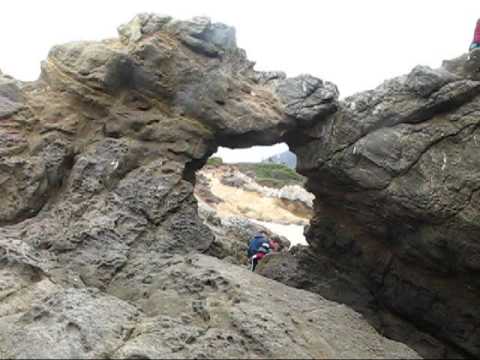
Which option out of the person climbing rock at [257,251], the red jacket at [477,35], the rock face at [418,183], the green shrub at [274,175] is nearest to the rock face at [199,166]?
the rock face at [418,183]

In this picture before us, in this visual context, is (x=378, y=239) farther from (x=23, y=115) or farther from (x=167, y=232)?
(x=23, y=115)

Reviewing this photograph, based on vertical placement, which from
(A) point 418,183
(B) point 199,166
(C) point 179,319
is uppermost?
(A) point 418,183

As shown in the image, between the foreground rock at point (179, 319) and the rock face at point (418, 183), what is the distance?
3.71 m

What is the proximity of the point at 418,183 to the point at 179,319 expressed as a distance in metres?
6.72

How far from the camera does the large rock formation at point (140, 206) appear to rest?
8977mm

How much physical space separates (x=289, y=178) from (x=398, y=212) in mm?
54570

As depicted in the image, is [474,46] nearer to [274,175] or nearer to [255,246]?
[255,246]

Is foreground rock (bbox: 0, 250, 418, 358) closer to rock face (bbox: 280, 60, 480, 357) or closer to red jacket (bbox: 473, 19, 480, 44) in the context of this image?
rock face (bbox: 280, 60, 480, 357)

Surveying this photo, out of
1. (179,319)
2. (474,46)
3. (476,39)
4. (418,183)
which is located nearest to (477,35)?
(476,39)

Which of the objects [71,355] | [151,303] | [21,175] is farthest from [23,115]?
[71,355]

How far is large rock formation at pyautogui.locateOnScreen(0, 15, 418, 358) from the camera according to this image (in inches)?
353

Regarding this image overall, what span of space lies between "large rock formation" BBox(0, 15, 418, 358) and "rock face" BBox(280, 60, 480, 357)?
126 cm

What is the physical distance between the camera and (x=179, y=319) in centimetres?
932

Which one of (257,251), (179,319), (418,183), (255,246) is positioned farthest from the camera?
(255,246)
